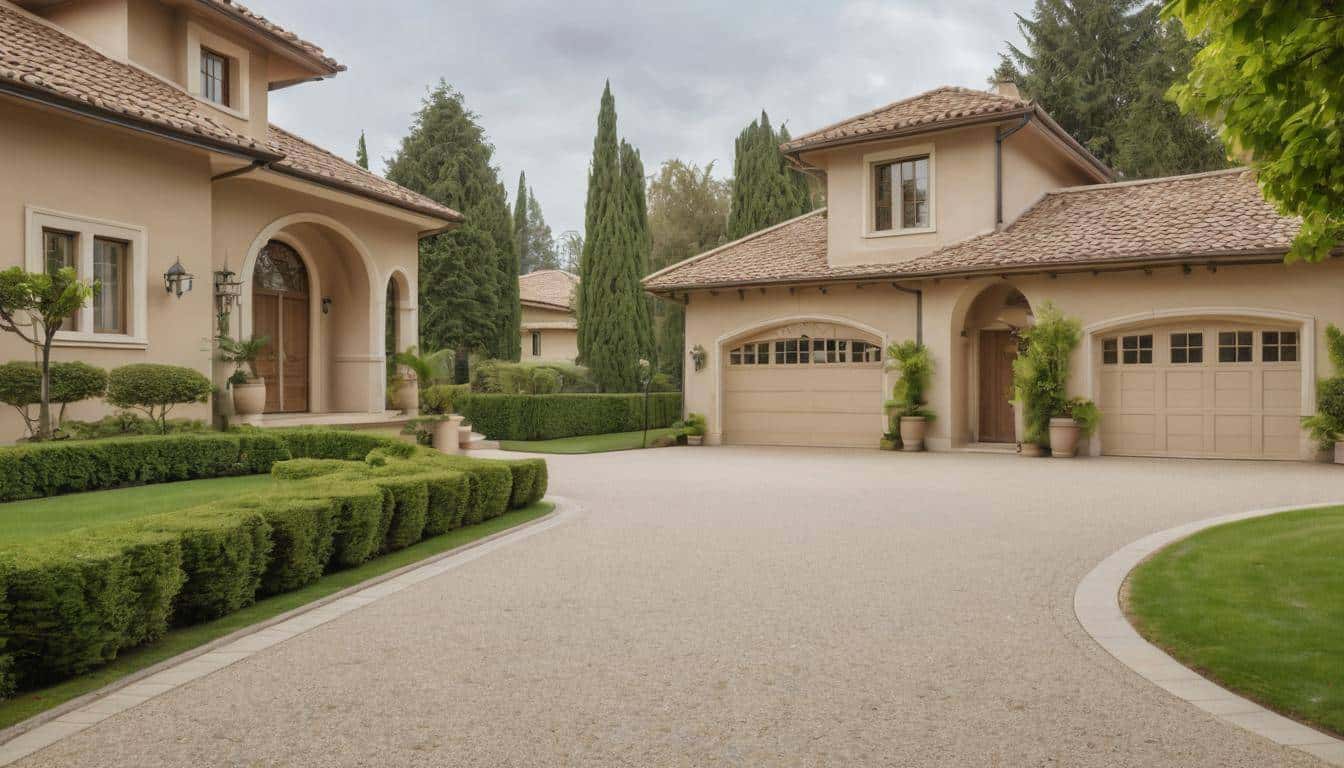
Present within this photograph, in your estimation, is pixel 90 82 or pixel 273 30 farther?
pixel 273 30

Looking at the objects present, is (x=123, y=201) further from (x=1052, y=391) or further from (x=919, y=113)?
(x=1052, y=391)

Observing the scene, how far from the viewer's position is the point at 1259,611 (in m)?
5.73

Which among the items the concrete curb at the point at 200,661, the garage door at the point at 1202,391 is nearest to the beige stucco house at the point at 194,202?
the concrete curb at the point at 200,661

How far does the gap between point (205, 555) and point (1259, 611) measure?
6.20 m

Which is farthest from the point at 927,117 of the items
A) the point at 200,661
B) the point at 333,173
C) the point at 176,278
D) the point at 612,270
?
the point at 200,661

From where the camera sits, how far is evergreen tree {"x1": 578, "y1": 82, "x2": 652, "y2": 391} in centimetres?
3009

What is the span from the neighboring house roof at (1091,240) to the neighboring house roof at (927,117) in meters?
2.08

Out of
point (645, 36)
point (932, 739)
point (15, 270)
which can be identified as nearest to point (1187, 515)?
point (932, 739)

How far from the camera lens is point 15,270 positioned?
32.5ft

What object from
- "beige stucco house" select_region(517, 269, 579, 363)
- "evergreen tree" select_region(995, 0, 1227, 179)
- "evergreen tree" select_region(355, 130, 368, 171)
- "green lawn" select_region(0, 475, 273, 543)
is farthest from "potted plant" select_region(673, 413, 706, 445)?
"evergreen tree" select_region(995, 0, 1227, 179)

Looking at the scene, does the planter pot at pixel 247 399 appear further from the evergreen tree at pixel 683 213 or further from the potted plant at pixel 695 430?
the evergreen tree at pixel 683 213

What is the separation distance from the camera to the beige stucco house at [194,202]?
11.1 m

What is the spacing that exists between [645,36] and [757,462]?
26162mm

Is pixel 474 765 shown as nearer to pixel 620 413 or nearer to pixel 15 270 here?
pixel 15 270
